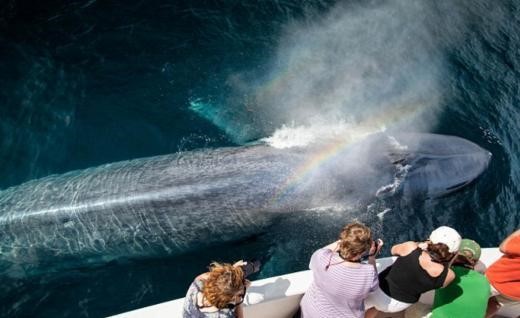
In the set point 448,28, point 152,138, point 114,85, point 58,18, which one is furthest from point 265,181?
point 448,28

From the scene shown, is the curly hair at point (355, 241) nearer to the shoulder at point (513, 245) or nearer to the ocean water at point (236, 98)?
the shoulder at point (513, 245)

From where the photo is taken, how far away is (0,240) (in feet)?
30.8

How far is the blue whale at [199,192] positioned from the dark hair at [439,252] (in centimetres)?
482

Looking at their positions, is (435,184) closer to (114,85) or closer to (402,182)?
(402,182)

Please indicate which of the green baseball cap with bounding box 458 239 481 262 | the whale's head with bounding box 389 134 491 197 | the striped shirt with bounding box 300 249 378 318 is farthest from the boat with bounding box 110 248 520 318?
the whale's head with bounding box 389 134 491 197

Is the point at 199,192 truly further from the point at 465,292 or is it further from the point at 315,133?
the point at 465,292

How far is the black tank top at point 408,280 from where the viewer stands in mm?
5469

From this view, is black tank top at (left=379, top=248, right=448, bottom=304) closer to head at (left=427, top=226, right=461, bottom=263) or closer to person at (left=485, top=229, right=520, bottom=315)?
head at (left=427, top=226, right=461, bottom=263)

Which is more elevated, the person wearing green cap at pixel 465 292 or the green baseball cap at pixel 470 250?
the green baseball cap at pixel 470 250

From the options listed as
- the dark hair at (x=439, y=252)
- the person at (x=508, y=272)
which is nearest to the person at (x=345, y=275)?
the dark hair at (x=439, y=252)

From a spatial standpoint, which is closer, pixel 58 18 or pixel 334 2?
pixel 58 18

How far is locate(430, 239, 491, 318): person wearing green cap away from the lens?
229 inches

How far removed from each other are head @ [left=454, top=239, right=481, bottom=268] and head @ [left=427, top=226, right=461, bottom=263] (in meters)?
0.68

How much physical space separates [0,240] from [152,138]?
163 inches
